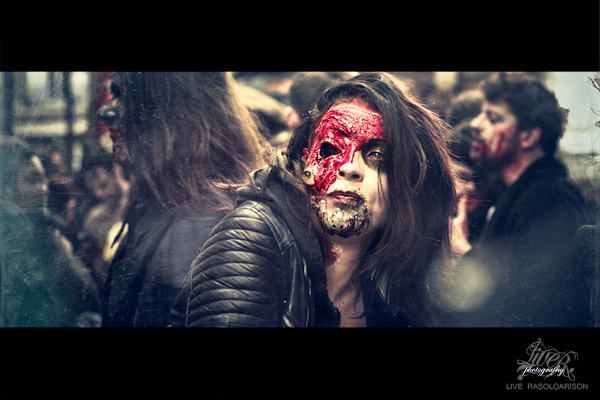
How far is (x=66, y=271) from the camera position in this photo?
389cm

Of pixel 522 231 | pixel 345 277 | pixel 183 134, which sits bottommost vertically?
pixel 345 277

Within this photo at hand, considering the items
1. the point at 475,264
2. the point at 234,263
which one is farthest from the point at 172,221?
the point at 475,264

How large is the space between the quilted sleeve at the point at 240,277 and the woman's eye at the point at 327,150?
0.53 m

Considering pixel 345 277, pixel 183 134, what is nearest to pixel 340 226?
pixel 345 277

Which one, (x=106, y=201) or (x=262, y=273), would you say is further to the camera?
(x=106, y=201)

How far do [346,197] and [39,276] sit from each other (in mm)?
1991

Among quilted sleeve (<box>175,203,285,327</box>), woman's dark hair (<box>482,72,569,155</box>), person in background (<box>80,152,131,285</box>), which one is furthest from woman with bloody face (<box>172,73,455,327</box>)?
person in background (<box>80,152,131,285</box>)

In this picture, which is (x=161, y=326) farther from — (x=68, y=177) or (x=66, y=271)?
(x=68, y=177)

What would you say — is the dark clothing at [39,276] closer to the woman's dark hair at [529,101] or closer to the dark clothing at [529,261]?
the dark clothing at [529,261]

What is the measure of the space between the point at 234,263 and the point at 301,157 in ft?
2.51

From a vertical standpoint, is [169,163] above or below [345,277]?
above
